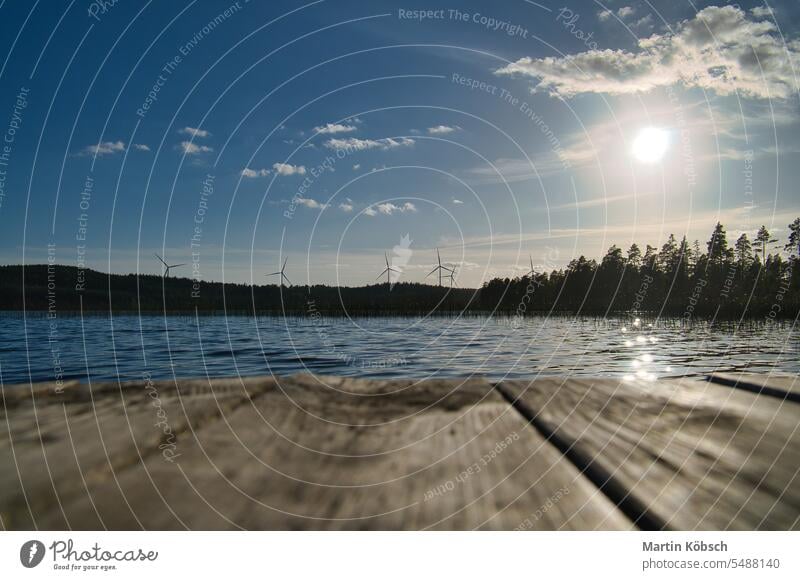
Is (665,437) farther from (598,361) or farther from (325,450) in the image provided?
(598,361)

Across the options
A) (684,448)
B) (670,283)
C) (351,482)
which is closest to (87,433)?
(351,482)

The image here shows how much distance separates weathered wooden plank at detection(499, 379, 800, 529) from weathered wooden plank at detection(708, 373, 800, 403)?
0.45 ft

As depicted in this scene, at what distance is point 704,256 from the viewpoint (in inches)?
3605

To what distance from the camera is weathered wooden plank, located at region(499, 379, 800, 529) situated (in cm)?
150

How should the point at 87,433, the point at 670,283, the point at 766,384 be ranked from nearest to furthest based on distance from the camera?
1. the point at 87,433
2. the point at 766,384
3. the point at 670,283

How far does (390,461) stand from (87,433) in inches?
47.5

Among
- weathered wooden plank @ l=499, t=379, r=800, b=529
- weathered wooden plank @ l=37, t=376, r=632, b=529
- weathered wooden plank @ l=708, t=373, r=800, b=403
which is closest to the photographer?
weathered wooden plank @ l=37, t=376, r=632, b=529

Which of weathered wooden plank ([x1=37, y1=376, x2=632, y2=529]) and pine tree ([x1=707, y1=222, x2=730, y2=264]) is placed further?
pine tree ([x1=707, y1=222, x2=730, y2=264])

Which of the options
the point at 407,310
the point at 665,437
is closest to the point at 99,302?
the point at 407,310

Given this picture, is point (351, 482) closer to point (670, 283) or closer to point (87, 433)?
point (87, 433)

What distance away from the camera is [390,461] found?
1.70 metres

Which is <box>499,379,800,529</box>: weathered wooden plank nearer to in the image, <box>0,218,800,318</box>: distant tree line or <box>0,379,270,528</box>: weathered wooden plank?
<box>0,379,270,528</box>: weathered wooden plank

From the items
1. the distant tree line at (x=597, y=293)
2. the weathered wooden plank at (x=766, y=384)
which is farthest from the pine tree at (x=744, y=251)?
the weathered wooden plank at (x=766, y=384)

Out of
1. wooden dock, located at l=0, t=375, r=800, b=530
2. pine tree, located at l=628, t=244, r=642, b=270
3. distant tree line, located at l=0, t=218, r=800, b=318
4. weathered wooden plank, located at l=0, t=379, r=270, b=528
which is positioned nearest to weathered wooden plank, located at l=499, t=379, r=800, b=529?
wooden dock, located at l=0, t=375, r=800, b=530
